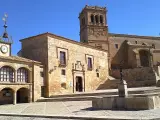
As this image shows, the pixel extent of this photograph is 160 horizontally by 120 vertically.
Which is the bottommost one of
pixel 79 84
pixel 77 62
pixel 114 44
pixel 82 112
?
pixel 82 112

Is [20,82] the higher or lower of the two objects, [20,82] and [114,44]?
the lower

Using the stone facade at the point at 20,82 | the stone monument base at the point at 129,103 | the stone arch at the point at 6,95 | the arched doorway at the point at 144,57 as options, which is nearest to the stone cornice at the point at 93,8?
the arched doorway at the point at 144,57

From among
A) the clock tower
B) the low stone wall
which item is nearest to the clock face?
the clock tower

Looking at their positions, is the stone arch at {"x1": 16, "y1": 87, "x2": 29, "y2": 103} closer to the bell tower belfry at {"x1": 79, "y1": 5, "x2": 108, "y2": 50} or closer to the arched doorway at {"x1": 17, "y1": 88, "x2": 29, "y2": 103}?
the arched doorway at {"x1": 17, "y1": 88, "x2": 29, "y2": 103}

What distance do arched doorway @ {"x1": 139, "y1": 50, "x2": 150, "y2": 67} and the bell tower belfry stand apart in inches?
282

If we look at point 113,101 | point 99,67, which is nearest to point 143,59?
point 99,67

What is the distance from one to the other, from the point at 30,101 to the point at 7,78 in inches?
124

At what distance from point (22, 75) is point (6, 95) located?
2345 mm

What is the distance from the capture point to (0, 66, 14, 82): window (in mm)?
18331

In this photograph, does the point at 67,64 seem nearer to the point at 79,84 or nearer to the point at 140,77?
the point at 79,84

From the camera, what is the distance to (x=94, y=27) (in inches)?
1393

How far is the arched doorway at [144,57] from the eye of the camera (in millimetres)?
37438

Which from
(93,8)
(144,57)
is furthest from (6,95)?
(144,57)

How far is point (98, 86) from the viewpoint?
1159 inches
